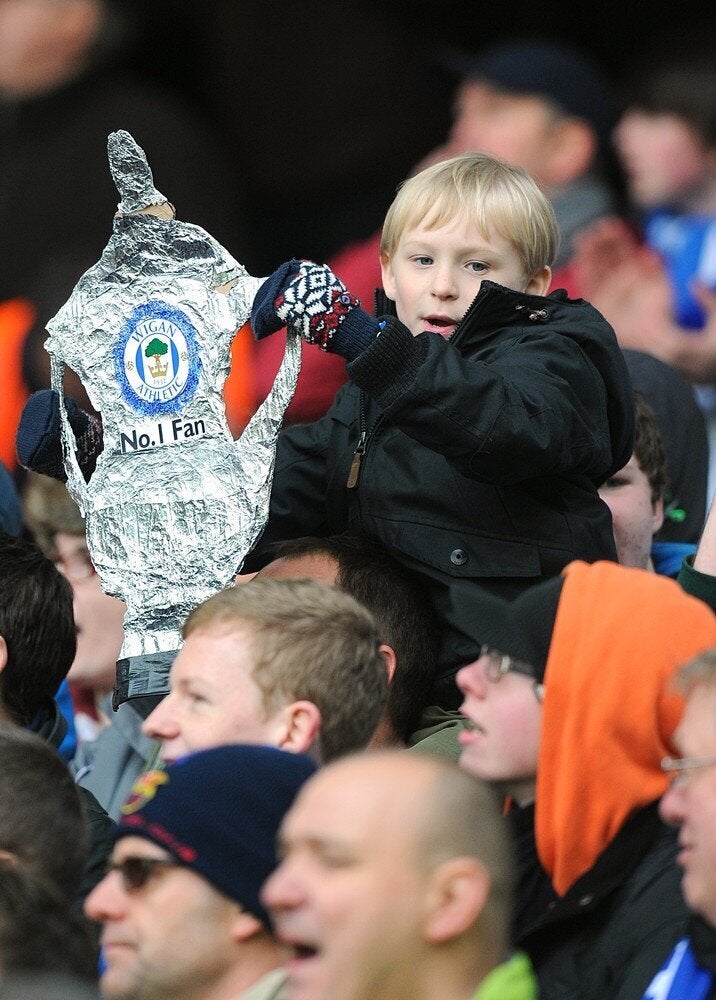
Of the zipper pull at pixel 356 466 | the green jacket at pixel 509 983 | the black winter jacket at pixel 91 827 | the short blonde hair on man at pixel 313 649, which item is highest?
the zipper pull at pixel 356 466

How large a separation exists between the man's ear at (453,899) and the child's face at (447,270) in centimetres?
149

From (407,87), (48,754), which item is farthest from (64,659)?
(407,87)

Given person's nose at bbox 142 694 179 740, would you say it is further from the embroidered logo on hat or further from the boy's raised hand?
the boy's raised hand

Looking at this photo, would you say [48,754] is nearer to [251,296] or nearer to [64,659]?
[64,659]

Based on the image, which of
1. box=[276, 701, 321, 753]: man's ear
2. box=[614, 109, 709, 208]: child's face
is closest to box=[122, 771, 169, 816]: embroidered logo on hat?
box=[276, 701, 321, 753]: man's ear

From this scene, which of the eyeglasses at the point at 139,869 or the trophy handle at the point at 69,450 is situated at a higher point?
the trophy handle at the point at 69,450

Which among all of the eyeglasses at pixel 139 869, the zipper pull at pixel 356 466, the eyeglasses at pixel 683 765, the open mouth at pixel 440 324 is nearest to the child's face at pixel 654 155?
the open mouth at pixel 440 324

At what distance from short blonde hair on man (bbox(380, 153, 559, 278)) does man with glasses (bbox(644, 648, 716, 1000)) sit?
4.13 ft

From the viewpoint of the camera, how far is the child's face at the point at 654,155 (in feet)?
19.3

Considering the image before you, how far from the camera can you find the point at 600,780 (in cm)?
289

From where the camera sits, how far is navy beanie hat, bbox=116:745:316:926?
2.76 meters

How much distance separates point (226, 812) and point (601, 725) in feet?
2.05

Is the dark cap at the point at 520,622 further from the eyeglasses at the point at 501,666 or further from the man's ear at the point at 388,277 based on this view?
the man's ear at the point at 388,277

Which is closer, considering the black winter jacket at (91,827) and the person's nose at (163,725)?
the person's nose at (163,725)
